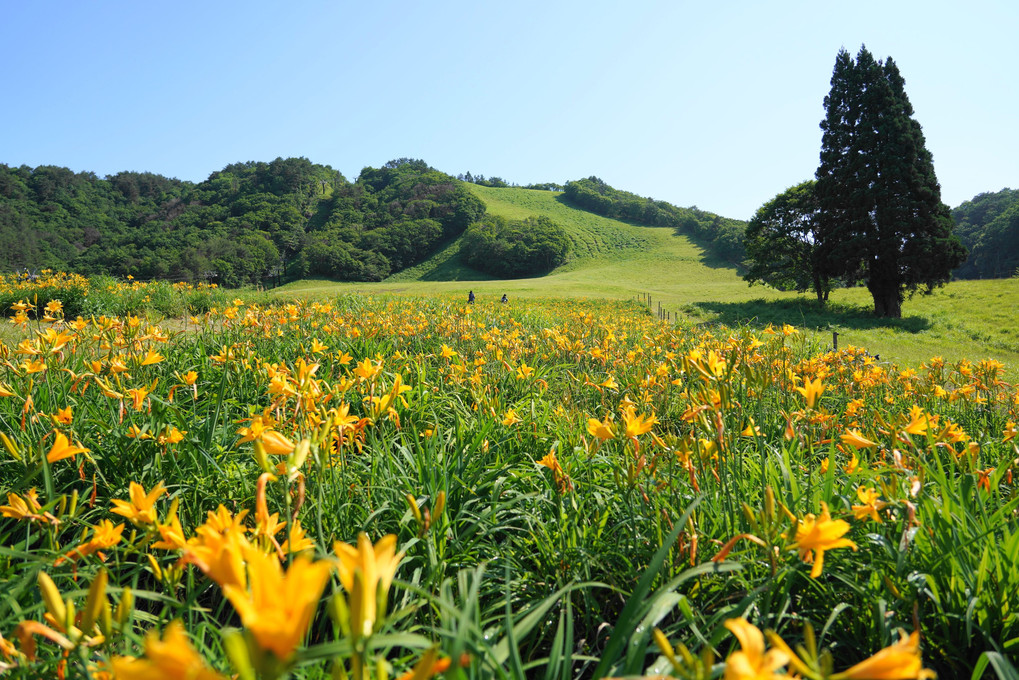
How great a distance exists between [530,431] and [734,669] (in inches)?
80.3

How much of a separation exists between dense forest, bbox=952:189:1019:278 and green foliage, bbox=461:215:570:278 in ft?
111

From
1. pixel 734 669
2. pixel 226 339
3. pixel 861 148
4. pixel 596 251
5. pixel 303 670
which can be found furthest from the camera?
pixel 596 251

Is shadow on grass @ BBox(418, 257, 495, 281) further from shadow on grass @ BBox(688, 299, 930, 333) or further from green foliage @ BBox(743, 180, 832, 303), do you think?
shadow on grass @ BBox(688, 299, 930, 333)

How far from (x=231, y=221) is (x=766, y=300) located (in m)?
60.9

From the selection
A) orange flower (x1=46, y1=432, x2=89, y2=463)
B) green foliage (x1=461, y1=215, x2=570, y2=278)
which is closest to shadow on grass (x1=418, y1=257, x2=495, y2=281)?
green foliage (x1=461, y1=215, x2=570, y2=278)

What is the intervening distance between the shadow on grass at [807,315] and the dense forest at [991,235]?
33.4 meters

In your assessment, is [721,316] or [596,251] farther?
[596,251]

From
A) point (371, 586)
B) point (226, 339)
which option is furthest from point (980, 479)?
point (226, 339)

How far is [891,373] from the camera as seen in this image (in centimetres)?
376

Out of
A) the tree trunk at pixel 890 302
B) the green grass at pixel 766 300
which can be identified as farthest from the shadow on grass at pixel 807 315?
the tree trunk at pixel 890 302

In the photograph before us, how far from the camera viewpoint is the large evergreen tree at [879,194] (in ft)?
49.9

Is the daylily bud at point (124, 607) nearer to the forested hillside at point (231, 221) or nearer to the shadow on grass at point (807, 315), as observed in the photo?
the shadow on grass at point (807, 315)

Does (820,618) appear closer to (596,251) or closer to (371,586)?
(371,586)

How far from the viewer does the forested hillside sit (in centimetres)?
4575
